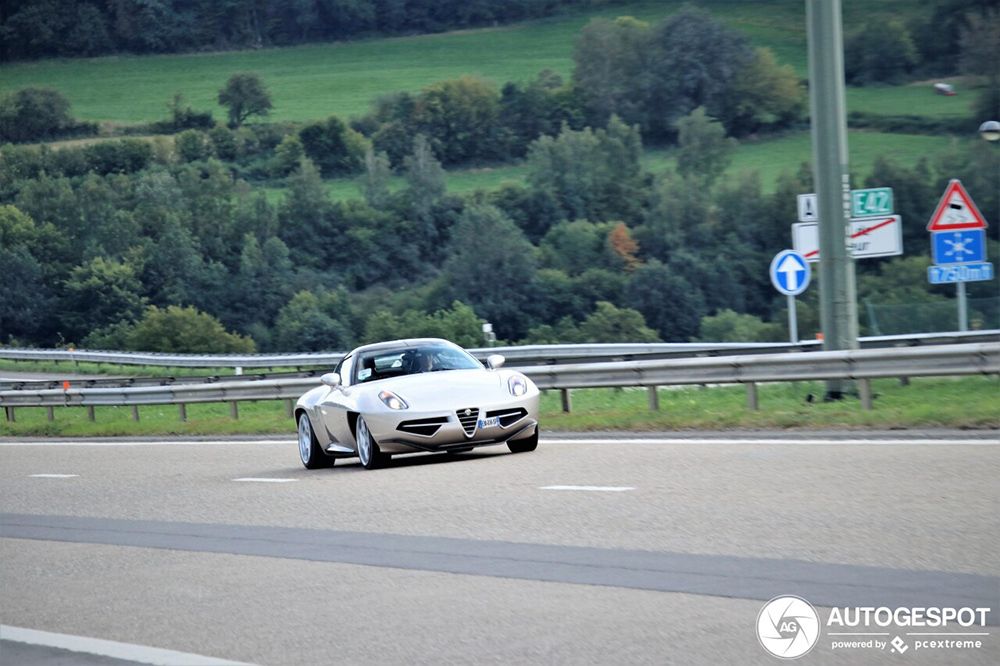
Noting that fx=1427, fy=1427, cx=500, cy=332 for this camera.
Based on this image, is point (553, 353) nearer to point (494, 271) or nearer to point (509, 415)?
point (509, 415)

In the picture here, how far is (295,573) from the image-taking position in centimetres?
810

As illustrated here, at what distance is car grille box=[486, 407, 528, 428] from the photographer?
44.1ft

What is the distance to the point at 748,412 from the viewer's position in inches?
614

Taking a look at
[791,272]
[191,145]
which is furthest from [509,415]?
[191,145]

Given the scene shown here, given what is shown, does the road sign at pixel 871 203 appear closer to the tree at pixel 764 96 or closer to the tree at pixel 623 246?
the tree at pixel 623 246

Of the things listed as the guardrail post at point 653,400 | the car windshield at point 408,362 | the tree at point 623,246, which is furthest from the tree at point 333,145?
the car windshield at point 408,362

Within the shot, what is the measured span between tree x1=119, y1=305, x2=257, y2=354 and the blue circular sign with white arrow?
213ft

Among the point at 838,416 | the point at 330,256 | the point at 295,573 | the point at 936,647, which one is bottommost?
the point at 330,256

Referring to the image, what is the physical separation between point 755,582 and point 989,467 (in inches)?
160

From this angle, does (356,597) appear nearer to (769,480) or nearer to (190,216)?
(769,480)

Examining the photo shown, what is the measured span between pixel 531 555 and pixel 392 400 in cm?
565

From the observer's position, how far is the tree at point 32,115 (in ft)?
370

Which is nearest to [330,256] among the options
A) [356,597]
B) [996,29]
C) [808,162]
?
[808,162]

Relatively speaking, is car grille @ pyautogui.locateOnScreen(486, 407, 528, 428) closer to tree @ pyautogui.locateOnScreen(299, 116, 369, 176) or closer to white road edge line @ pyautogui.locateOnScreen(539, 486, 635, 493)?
white road edge line @ pyautogui.locateOnScreen(539, 486, 635, 493)
